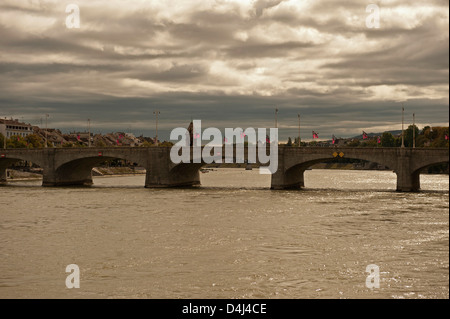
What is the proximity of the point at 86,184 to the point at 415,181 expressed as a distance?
149 feet

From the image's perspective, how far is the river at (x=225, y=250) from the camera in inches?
714

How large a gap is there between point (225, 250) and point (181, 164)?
149 ft

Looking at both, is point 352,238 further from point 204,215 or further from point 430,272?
point 204,215

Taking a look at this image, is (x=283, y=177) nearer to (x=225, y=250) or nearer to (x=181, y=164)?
(x=181, y=164)

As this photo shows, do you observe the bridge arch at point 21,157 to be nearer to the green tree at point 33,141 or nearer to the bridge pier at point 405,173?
the green tree at point 33,141

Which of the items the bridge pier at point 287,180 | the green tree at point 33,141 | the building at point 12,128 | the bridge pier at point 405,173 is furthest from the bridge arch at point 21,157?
the building at point 12,128

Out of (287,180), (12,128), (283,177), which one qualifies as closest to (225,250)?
(283,177)

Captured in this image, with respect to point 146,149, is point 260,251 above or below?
below

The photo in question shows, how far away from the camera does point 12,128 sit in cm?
15962

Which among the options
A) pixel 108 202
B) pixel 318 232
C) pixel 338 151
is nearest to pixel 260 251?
pixel 318 232

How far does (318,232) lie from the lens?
3009cm

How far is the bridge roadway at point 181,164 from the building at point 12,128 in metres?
68.7

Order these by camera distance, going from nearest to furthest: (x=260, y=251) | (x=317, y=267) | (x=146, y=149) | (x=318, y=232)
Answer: (x=317, y=267) → (x=260, y=251) → (x=318, y=232) → (x=146, y=149)

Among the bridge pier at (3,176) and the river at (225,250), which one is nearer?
the river at (225,250)
